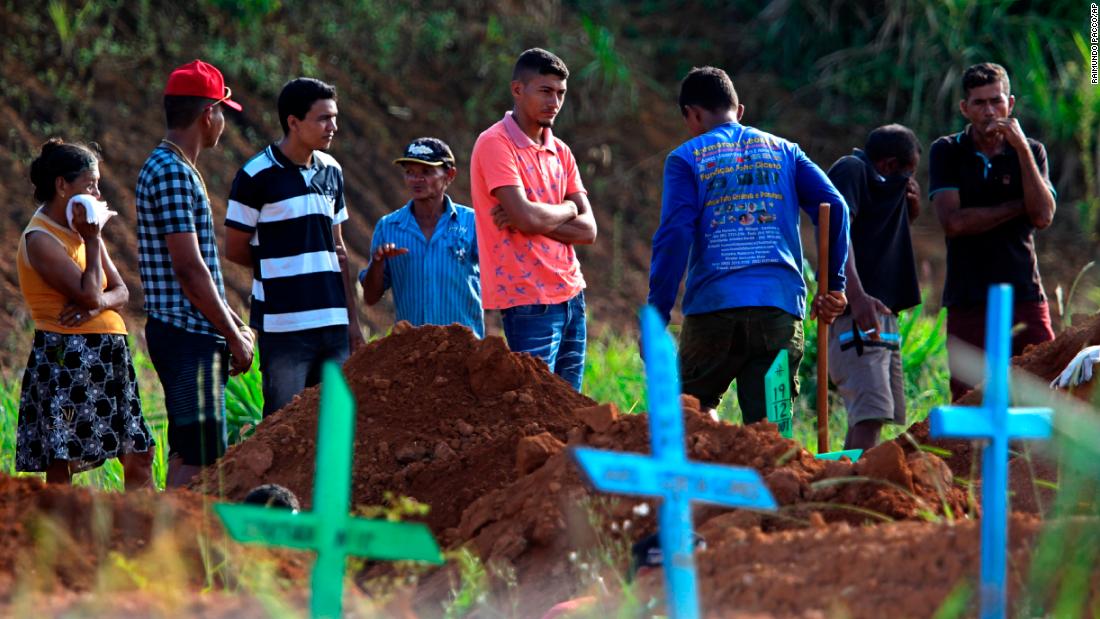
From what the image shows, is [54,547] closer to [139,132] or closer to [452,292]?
[452,292]

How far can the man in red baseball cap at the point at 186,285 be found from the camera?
5.03m

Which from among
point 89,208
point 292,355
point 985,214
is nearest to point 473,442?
point 292,355

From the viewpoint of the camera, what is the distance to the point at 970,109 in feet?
20.4

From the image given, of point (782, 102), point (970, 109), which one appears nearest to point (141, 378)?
point (970, 109)

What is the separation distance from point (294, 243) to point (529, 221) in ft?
2.89

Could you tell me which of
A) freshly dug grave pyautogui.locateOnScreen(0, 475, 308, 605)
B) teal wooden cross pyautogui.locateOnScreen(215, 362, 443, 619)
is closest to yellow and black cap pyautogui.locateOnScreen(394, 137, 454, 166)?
freshly dug grave pyautogui.locateOnScreen(0, 475, 308, 605)

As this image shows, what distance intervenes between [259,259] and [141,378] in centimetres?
296

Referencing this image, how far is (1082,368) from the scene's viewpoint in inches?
Answer: 195

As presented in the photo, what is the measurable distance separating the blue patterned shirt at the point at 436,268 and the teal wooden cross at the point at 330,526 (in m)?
3.23

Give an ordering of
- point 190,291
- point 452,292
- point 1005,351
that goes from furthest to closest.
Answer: point 452,292 < point 190,291 < point 1005,351

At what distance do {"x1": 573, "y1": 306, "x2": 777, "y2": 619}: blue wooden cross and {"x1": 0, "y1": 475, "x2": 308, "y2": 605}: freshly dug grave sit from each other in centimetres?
108

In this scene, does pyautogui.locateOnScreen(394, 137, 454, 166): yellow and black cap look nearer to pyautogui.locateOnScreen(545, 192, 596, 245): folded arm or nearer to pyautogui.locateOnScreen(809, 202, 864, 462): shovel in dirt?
pyautogui.locateOnScreen(545, 192, 596, 245): folded arm

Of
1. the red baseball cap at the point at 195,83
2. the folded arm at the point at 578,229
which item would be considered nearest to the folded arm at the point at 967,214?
the folded arm at the point at 578,229

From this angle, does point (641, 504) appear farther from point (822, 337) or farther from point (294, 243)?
point (294, 243)
